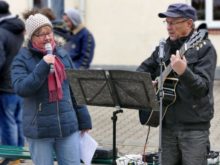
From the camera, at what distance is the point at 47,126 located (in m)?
4.94

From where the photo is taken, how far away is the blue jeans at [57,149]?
5.02 metres

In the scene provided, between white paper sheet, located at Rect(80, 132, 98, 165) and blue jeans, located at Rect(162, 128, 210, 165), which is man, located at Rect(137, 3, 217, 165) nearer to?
blue jeans, located at Rect(162, 128, 210, 165)

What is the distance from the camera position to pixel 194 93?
4.48m

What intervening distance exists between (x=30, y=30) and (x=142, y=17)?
8.48 m

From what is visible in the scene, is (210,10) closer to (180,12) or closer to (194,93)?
(180,12)

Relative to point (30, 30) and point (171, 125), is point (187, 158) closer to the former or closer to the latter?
point (171, 125)

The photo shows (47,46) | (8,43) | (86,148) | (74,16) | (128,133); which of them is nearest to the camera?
(47,46)

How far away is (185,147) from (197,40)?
80cm

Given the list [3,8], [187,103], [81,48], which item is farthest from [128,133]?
[187,103]

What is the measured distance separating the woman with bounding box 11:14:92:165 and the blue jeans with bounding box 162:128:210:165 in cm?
75

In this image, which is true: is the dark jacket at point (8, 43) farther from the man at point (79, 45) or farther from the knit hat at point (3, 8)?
the man at point (79, 45)

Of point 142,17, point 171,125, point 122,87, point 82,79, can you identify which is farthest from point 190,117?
point 142,17

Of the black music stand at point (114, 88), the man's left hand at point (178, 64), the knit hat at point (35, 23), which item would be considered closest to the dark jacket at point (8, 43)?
the knit hat at point (35, 23)

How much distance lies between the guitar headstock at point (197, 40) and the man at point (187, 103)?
0.13 feet
